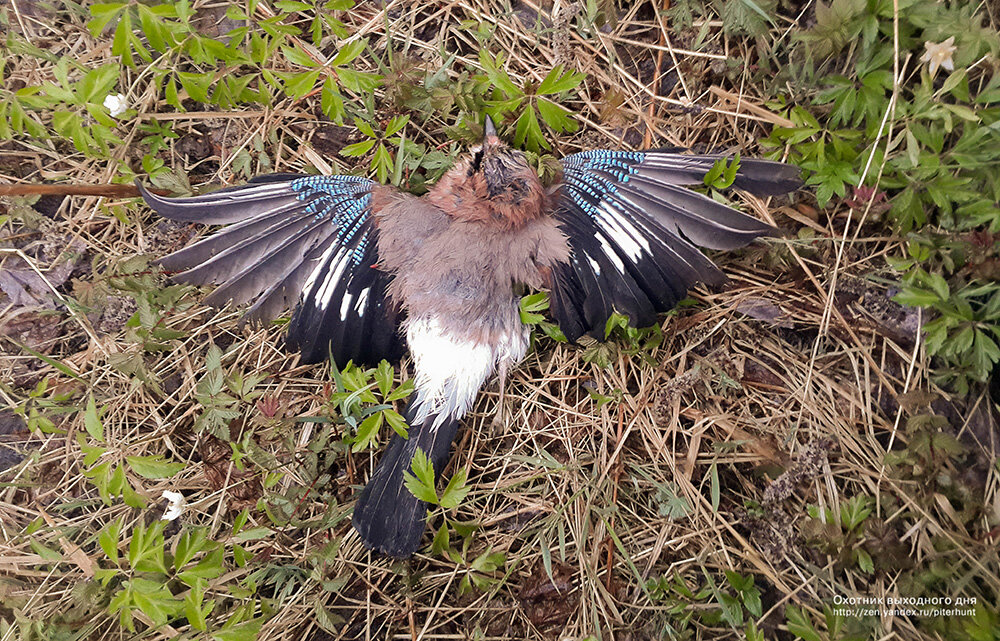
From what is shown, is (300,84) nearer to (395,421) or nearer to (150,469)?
(395,421)

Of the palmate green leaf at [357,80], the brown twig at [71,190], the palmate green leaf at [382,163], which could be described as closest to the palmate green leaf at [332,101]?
the palmate green leaf at [357,80]

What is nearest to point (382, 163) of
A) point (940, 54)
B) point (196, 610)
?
point (196, 610)

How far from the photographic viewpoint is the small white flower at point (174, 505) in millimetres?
2217

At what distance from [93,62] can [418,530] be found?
8.37ft

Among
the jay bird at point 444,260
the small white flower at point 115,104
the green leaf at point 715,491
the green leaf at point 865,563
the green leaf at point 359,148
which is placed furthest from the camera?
the small white flower at point 115,104

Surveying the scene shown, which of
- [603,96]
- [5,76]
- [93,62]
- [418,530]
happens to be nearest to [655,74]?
[603,96]

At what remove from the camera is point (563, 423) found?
2.39 m

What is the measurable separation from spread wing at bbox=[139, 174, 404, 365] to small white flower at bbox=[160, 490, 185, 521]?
2.46 ft

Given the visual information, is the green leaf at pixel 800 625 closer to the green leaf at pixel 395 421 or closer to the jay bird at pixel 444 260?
the jay bird at pixel 444 260

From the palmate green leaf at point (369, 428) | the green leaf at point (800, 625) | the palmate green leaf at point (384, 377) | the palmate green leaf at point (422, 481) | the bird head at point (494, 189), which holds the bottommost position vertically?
the green leaf at point (800, 625)

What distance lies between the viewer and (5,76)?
261 cm

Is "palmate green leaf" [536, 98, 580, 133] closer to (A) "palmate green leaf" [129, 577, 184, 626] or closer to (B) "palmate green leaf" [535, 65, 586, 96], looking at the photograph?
(B) "palmate green leaf" [535, 65, 586, 96]

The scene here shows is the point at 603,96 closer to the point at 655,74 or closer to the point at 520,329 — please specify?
the point at 655,74

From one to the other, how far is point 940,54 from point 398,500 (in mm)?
2427
